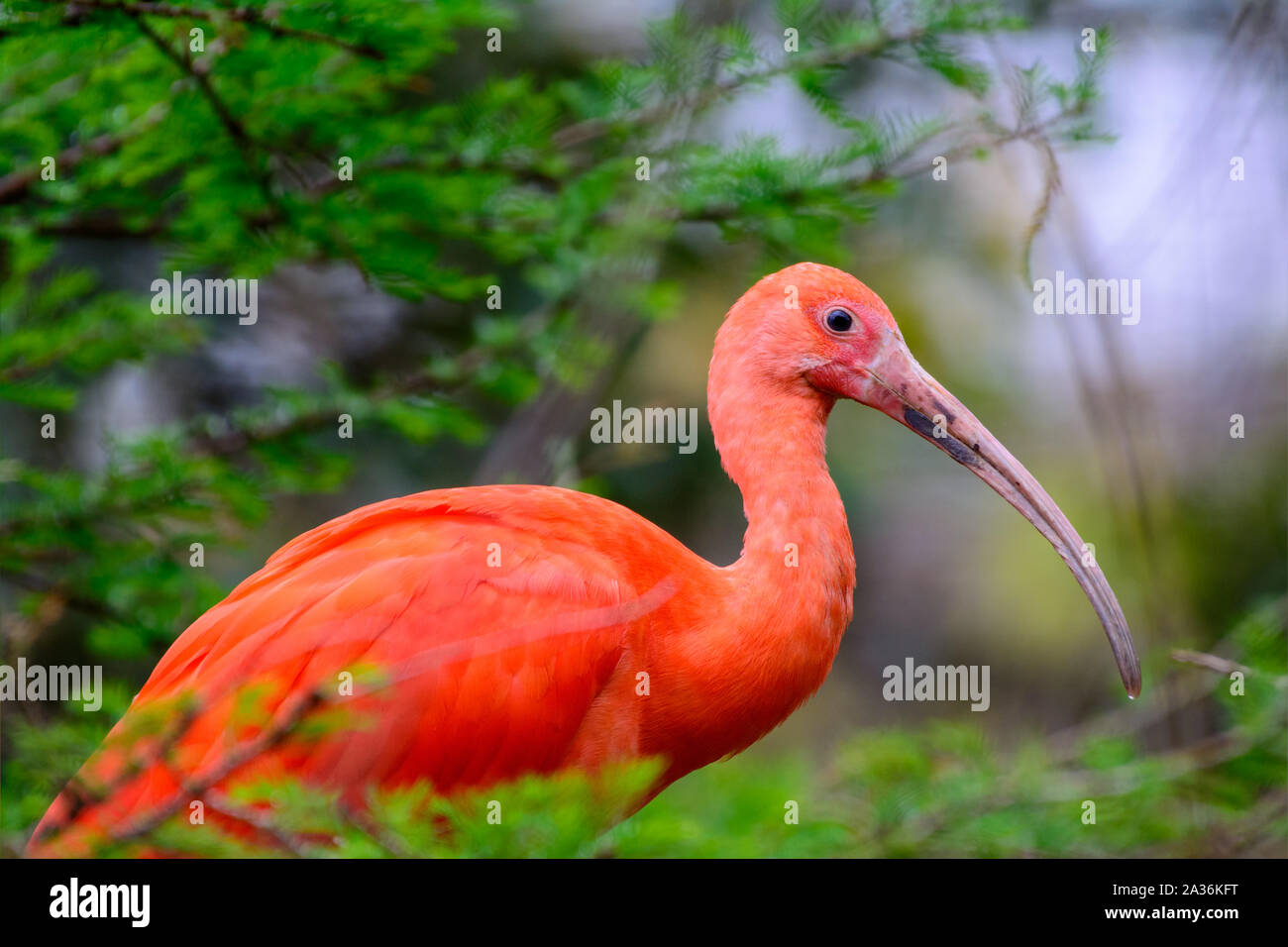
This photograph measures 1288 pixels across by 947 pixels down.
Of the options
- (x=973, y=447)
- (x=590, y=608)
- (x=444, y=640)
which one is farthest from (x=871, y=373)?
(x=444, y=640)

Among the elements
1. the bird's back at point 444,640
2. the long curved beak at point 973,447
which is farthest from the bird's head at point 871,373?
the bird's back at point 444,640

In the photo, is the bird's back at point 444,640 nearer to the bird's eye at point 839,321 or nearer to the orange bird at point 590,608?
the orange bird at point 590,608

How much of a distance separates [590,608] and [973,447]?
1115mm

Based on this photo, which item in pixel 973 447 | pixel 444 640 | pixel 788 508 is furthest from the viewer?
pixel 973 447

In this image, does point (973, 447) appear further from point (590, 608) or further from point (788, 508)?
point (590, 608)

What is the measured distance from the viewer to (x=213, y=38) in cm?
321

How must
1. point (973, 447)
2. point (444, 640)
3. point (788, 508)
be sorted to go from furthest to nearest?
point (973, 447) → point (788, 508) → point (444, 640)

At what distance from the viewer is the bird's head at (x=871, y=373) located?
10.1 feet

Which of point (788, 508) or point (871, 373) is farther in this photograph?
point (871, 373)

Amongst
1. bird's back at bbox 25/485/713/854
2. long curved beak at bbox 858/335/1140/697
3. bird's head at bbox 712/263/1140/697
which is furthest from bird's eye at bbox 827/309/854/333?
bird's back at bbox 25/485/713/854

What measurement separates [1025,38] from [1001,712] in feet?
14.1

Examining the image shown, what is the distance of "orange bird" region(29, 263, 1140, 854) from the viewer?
2.68 m

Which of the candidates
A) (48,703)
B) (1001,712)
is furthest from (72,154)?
(1001,712)

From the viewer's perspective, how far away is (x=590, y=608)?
2.78m
